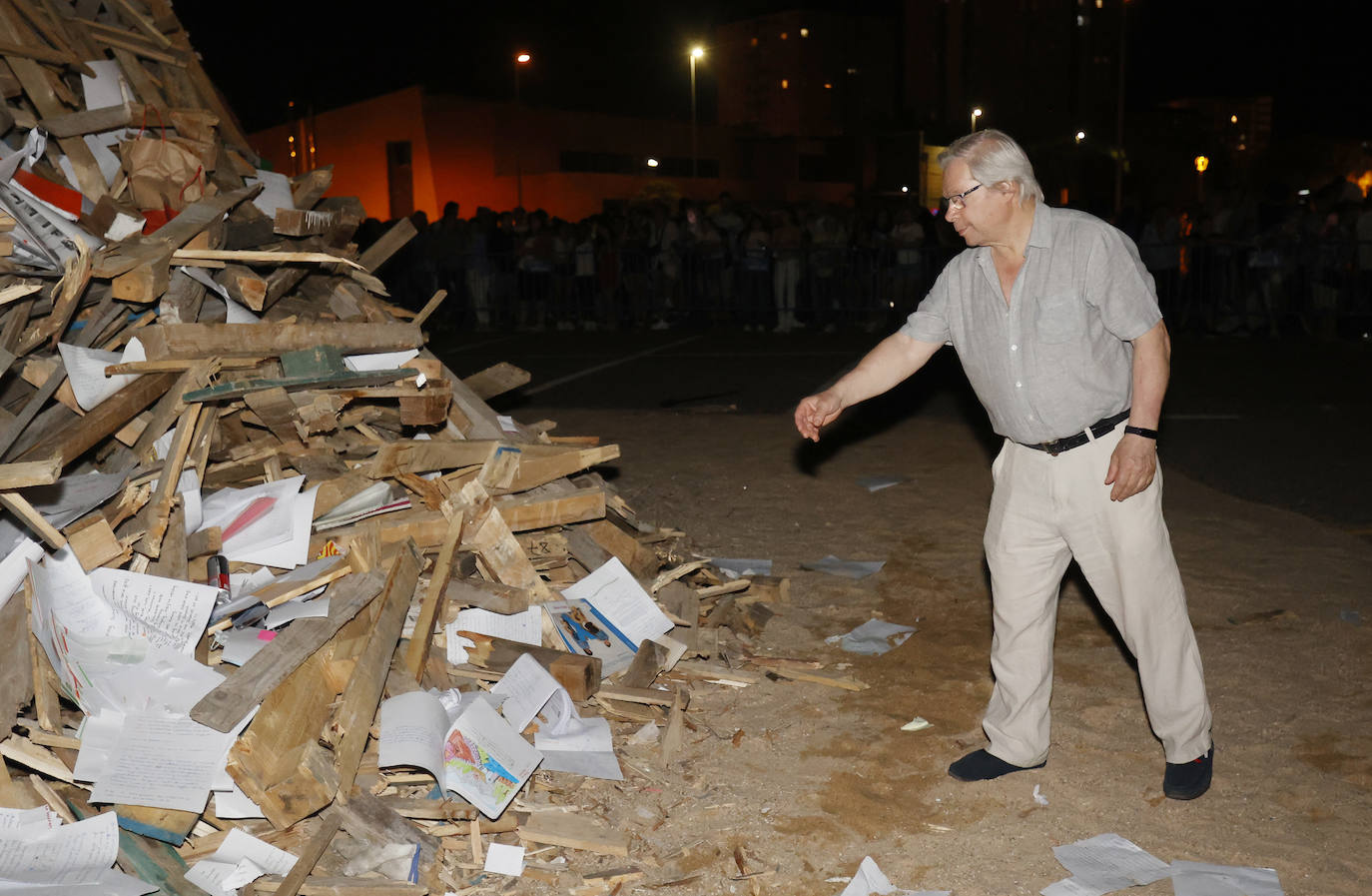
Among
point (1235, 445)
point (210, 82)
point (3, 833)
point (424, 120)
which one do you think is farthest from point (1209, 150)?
point (3, 833)

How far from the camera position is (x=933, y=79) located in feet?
195

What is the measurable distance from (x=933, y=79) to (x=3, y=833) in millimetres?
62666

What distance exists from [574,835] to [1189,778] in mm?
2033

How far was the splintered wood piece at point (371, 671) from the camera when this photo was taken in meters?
3.36

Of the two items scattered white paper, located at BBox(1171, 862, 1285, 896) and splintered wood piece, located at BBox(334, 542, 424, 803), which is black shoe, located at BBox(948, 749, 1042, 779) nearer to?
scattered white paper, located at BBox(1171, 862, 1285, 896)

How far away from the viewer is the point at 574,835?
10.8 feet

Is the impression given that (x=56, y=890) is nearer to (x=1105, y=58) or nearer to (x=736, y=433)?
(x=736, y=433)

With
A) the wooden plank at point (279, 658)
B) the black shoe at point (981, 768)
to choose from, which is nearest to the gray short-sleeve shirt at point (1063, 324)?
the black shoe at point (981, 768)

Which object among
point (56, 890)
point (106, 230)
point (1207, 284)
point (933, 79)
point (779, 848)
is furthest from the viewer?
point (933, 79)

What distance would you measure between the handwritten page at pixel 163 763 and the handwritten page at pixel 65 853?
9 centimetres

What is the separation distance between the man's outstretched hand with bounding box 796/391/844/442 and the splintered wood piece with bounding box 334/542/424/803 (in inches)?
64.4

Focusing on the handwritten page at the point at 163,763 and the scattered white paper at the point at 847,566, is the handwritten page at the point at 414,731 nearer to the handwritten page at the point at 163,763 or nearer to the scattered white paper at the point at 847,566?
the handwritten page at the point at 163,763

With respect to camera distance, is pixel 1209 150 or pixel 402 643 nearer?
pixel 402 643

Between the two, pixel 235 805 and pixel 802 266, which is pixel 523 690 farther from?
pixel 802 266
